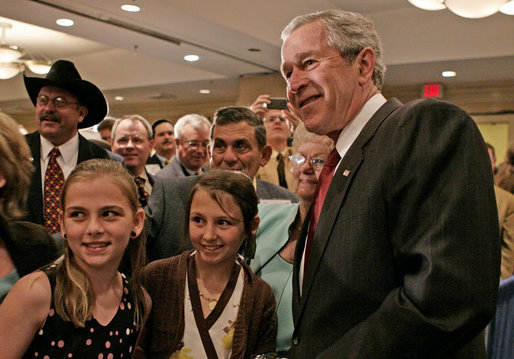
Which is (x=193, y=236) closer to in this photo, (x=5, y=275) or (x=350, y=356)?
(x=5, y=275)

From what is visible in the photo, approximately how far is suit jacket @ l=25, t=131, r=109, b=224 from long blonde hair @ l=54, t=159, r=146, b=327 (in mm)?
989

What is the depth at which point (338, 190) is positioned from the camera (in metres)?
1.22

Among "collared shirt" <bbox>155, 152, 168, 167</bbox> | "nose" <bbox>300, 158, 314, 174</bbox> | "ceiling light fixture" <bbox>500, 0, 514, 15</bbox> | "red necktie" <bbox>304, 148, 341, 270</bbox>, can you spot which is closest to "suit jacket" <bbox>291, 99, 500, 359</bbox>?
"red necktie" <bbox>304, 148, 341, 270</bbox>

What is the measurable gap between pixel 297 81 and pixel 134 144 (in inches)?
115

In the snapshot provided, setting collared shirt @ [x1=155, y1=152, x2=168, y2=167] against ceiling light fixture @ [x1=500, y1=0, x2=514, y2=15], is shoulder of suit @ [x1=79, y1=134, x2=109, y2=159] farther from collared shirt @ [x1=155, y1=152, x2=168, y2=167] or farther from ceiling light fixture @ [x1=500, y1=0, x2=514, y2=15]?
ceiling light fixture @ [x1=500, y1=0, x2=514, y2=15]

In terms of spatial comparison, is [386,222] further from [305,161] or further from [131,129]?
[131,129]

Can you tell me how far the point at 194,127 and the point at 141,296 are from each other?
270cm

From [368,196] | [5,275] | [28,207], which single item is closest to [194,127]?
[28,207]

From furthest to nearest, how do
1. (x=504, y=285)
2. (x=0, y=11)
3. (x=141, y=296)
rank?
1. (x=0, y=11)
2. (x=504, y=285)
3. (x=141, y=296)

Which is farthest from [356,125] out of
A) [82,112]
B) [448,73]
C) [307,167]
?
[448,73]

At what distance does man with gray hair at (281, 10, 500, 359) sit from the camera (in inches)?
39.8

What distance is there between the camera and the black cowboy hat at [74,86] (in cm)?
281

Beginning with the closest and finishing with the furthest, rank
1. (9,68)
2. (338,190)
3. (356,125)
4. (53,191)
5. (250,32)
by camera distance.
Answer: (338,190) → (356,125) → (53,191) → (250,32) → (9,68)

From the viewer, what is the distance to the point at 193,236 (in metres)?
1.71
